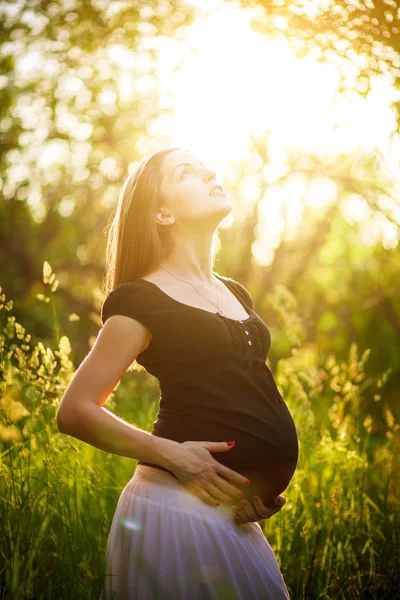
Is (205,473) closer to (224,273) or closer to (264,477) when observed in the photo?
(264,477)

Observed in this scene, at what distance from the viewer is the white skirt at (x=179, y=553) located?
180cm

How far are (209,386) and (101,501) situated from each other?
1143mm

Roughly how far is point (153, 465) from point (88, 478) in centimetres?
94

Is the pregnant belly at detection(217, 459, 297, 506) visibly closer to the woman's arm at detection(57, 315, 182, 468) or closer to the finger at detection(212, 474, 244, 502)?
the finger at detection(212, 474, 244, 502)

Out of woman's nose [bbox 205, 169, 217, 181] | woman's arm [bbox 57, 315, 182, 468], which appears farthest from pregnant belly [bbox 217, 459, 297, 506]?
woman's nose [bbox 205, 169, 217, 181]

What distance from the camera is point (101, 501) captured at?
275 centimetres

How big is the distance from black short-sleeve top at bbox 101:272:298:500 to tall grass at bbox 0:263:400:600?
1.81 feet

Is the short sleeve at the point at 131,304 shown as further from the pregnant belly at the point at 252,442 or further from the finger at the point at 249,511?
the finger at the point at 249,511

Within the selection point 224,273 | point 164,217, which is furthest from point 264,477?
point 224,273

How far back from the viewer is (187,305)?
77.3 inches

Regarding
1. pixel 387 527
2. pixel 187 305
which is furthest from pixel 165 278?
pixel 387 527

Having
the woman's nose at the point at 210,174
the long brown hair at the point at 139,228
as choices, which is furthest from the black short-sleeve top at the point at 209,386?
the woman's nose at the point at 210,174

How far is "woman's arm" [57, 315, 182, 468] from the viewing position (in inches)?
69.6

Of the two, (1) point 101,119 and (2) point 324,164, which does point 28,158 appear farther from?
(2) point 324,164
